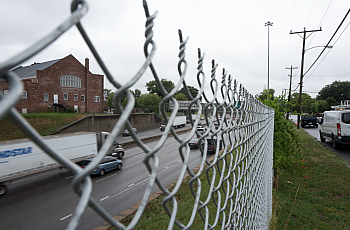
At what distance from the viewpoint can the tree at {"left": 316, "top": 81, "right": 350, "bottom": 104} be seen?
289 ft

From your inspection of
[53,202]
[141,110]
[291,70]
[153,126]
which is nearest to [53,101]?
[141,110]

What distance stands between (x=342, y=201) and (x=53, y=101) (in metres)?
29.0

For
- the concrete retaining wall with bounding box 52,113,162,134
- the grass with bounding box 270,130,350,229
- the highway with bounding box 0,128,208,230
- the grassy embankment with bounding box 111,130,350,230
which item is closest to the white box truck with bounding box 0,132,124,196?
the highway with bounding box 0,128,208,230

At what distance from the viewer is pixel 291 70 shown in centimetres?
4628

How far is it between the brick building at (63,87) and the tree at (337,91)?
291ft

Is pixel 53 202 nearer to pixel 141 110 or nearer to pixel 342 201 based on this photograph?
pixel 342 201

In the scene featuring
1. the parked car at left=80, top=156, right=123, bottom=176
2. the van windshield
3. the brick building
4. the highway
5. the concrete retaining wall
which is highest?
the brick building

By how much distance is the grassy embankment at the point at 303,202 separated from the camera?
5617 mm

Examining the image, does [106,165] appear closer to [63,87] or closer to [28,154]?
[28,154]

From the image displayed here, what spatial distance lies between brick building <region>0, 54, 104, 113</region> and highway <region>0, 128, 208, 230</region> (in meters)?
10.3

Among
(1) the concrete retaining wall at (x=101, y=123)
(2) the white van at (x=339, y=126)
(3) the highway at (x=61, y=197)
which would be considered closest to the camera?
(3) the highway at (x=61, y=197)

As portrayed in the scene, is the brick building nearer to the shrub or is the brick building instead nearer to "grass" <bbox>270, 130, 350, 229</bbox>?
the shrub

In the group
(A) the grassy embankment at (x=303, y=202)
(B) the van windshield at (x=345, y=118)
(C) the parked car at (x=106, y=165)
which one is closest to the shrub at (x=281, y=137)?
(A) the grassy embankment at (x=303, y=202)

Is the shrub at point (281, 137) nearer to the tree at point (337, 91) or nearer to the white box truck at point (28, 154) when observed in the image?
the white box truck at point (28, 154)
